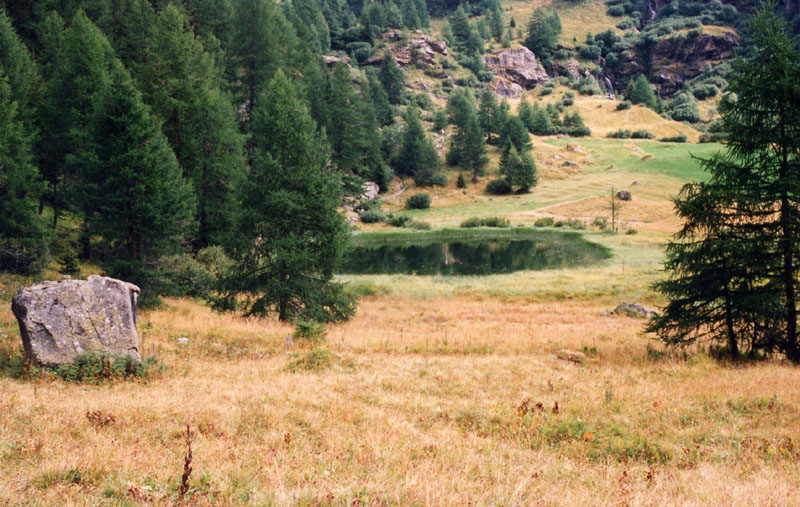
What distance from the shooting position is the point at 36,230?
76.9 feet

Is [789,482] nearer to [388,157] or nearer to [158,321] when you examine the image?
[158,321]

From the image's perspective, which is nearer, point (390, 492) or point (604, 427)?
point (390, 492)

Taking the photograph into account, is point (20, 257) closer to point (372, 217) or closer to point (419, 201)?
point (372, 217)

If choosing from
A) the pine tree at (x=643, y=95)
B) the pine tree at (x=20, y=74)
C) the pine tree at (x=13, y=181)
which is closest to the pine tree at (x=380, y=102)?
the pine tree at (x=20, y=74)

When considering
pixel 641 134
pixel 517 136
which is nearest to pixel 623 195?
pixel 517 136

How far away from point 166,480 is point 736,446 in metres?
8.77

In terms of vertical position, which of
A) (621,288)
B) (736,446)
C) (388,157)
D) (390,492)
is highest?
(388,157)

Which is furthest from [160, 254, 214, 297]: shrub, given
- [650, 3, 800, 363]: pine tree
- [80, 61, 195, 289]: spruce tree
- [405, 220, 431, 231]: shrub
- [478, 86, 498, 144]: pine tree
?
[478, 86, 498, 144]: pine tree

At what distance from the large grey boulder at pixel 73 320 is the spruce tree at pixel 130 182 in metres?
10.2

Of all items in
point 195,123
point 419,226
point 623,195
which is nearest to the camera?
point 195,123

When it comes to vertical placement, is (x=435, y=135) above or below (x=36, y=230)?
above

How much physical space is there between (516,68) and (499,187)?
10055 cm

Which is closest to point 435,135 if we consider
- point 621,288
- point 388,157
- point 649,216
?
point 388,157

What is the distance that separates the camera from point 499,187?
87125mm
